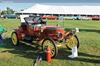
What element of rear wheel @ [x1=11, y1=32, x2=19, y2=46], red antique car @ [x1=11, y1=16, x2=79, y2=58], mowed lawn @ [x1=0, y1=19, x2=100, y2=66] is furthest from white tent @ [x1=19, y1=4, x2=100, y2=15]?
mowed lawn @ [x1=0, y1=19, x2=100, y2=66]

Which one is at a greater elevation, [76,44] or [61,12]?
[76,44]

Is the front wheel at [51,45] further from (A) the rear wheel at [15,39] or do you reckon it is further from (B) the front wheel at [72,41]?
(A) the rear wheel at [15,39]

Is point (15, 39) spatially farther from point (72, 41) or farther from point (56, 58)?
point (56, 58)

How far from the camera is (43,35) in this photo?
49.8 ft

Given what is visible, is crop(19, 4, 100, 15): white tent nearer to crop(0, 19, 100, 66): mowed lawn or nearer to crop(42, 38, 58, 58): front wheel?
crop(0, 19, 100, 66): mowed lawn

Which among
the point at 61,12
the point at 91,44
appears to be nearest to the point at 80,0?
the point at 61,12

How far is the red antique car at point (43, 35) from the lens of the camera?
1430 centimetres

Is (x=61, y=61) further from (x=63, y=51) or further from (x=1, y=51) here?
(x=1, y=51)

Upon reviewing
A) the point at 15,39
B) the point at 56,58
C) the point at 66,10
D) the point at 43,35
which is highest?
the point at 43,35

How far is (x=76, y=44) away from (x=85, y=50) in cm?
52

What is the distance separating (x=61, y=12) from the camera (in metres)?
113

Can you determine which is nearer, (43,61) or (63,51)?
(43,61)

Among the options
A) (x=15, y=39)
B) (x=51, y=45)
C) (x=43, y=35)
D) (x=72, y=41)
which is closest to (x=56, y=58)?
(x=51, y=45)

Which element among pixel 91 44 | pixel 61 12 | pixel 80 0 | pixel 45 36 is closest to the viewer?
pixel 45 36
